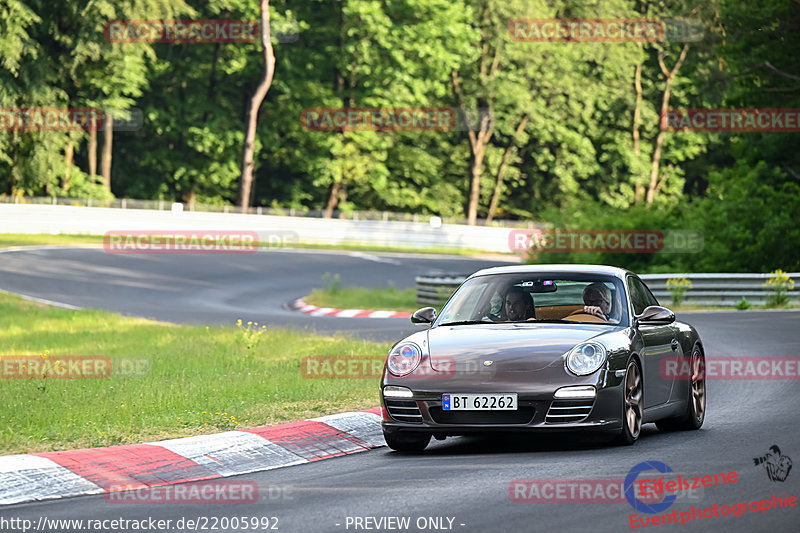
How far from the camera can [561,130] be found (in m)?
70.9

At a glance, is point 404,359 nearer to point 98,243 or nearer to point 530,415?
point 530,415

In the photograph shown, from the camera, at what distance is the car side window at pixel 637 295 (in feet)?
34.9

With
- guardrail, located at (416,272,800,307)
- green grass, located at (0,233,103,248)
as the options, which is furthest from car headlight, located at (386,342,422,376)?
green grass, located at (0,233,103,248)

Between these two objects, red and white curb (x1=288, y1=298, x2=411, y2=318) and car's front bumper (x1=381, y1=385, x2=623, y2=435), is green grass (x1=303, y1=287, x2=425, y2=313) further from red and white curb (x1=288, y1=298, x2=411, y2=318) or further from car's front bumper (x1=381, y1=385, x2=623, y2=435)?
car's front bumper (x1=381, y1=385, x2=623, y2=435)

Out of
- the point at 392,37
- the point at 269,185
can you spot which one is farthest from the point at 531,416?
the point at 269,185

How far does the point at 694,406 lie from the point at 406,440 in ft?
9.19

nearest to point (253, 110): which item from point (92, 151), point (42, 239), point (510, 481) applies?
point (92, 151)

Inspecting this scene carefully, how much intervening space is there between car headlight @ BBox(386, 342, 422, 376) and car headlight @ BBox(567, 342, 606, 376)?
113 cm

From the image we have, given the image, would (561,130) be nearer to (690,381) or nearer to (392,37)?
Answer: (392,37)

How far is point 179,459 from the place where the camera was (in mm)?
8766

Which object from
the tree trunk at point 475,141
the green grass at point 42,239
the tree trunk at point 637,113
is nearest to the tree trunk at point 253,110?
the green grass at point 42,239

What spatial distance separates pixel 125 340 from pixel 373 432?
409 inches

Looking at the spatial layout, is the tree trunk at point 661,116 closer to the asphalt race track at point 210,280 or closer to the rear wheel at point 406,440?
the asphalt race track at point 210,280

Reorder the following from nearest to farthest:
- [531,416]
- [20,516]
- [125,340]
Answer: [20,516], [531,416], [125,340]
